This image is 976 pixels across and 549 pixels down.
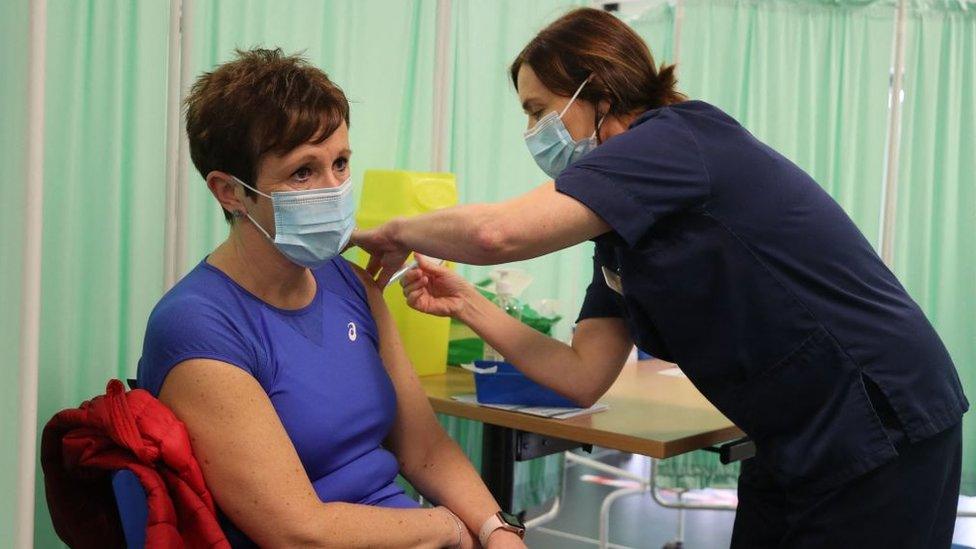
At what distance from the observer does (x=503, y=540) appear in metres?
1.73

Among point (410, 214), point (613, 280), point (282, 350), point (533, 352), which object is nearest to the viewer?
point (282, 350)

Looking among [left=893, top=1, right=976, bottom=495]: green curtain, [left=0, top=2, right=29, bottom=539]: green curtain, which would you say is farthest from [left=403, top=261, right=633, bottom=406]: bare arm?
[left=893, top=1, right=976, bottom=495]: green curtain

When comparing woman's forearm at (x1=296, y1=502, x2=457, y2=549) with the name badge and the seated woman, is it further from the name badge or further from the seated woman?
the name badge

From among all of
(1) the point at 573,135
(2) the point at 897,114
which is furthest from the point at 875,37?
(1) the point at 573,135

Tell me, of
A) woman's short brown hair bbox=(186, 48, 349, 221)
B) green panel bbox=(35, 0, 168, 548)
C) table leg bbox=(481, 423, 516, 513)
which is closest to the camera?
woman's short brown hair bbox=(186, 48, 349, 221)

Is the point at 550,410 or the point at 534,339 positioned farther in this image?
the point at 550,410

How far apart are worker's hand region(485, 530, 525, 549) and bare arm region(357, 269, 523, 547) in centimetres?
8

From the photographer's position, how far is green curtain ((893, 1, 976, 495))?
159 inches

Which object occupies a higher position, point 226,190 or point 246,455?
point 226,190

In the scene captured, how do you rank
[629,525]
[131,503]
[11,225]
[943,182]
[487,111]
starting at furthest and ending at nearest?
[629,525]
[943,182]
[487,111]
[131,503]
[11,225]

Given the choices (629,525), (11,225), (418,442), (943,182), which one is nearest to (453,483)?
(418,442)

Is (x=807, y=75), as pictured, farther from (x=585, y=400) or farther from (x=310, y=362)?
(x=310, y=362)

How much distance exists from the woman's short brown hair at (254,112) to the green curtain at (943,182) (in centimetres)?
313

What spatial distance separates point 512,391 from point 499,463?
0.79 feet
